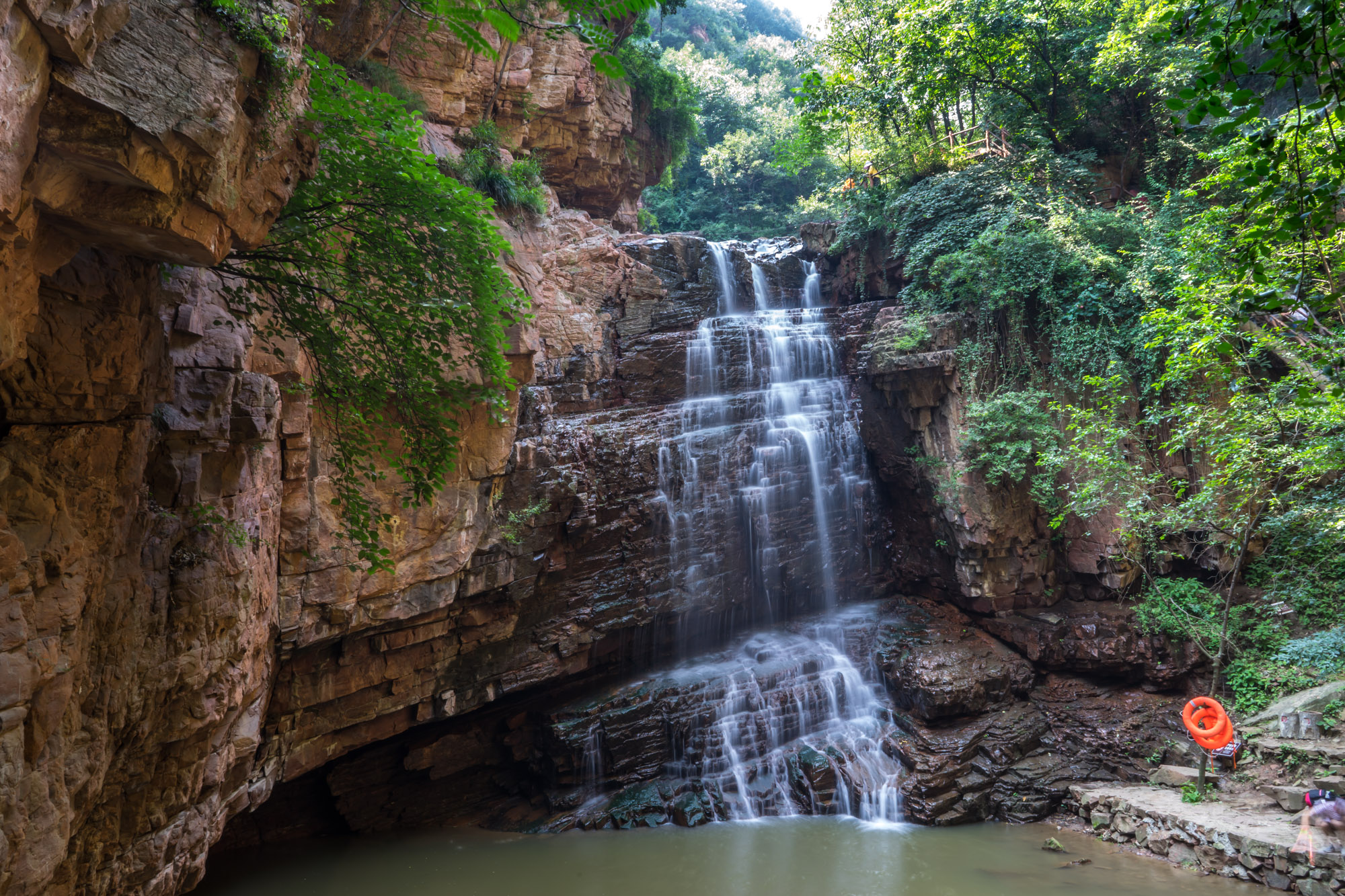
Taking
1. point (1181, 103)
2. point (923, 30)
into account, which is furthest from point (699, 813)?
point (923, 30)

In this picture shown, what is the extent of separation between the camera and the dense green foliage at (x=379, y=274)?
4.74 metres

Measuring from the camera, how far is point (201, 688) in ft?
16.7

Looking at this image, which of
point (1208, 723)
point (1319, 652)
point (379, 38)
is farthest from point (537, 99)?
point (1319, 652)

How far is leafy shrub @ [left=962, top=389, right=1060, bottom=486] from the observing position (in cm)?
1177

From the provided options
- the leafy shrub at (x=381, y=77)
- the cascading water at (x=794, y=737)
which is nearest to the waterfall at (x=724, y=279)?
the cascading water at (x=794, y=737)

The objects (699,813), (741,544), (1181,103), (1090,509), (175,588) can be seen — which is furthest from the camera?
(741,544)

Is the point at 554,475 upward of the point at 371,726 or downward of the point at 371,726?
upward

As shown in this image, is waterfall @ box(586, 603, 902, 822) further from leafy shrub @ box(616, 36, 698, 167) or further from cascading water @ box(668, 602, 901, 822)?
leafy shrub @ box(616, 36, 698, 167)

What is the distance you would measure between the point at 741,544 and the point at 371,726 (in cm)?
706

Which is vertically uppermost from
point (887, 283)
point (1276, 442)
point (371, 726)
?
point (887, 283)

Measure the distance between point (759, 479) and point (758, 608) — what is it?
2.61m

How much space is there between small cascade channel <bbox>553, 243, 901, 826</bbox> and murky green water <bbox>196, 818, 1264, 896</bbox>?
27.1 inches

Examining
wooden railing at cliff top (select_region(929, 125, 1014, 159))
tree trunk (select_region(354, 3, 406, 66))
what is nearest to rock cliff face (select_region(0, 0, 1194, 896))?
tree trunk (select_region(354, 3, 406, 66))

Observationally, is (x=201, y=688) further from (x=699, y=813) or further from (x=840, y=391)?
(x=840, y=391)
